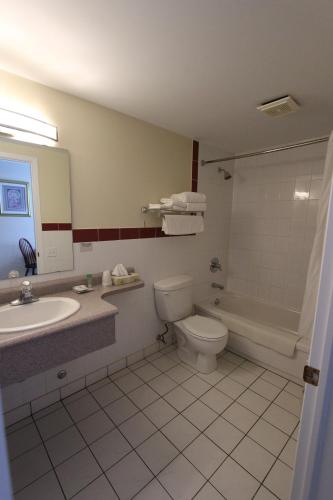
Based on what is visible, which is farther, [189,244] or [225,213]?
[225,213]

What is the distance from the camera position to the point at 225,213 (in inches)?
111

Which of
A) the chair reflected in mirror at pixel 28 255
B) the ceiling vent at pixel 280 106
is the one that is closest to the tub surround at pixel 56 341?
the chair reflected in mirror at pixel 28 255

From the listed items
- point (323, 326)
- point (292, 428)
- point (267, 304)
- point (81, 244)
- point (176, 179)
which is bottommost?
point (292, 428)

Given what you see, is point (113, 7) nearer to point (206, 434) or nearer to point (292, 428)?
point (206, 434)

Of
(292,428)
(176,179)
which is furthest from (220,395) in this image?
(176,179)

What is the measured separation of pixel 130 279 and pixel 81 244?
45 cm

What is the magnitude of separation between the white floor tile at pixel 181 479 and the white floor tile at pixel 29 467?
63cm

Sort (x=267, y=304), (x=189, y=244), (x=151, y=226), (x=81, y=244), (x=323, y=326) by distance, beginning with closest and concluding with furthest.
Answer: (x=323, y=326) < (x=81, y=244) < (x=151, y=226) < (x=189, y=244) < (x=267, y=304)

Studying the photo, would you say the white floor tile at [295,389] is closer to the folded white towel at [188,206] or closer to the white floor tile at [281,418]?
the white floor tile at [281,418]

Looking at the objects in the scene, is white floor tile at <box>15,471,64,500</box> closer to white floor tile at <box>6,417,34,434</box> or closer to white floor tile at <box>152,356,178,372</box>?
white floor tile at <box>6,417,34,434</box>

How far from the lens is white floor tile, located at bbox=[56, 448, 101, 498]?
1.14 meters

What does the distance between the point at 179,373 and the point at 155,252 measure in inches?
42.7

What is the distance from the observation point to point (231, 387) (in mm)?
1841

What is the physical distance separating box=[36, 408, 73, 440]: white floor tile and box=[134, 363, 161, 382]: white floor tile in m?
0.61
